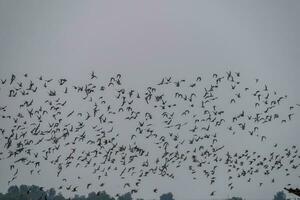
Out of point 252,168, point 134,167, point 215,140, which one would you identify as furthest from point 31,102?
point 252,168

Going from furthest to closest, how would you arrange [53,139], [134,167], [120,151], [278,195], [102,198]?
[278,195] → [102,198] → [134,167] → [120,151] → [53,139]

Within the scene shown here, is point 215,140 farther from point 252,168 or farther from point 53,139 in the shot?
point 53,139

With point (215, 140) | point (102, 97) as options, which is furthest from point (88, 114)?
point (215, 140)

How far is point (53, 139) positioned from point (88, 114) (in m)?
3.13

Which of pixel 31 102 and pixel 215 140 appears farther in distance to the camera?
pixel 215 140

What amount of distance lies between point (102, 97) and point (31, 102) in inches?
204

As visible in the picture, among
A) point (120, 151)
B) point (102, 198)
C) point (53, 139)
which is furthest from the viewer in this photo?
point (102, 198)

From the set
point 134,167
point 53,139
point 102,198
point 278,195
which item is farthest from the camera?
point 278,195

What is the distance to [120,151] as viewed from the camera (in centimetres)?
3847

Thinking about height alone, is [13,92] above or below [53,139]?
above

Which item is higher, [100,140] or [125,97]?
[125,97]

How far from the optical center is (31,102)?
3797cm

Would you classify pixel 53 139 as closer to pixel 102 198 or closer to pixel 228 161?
pixel 228 161

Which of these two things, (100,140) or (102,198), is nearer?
(100,140)
